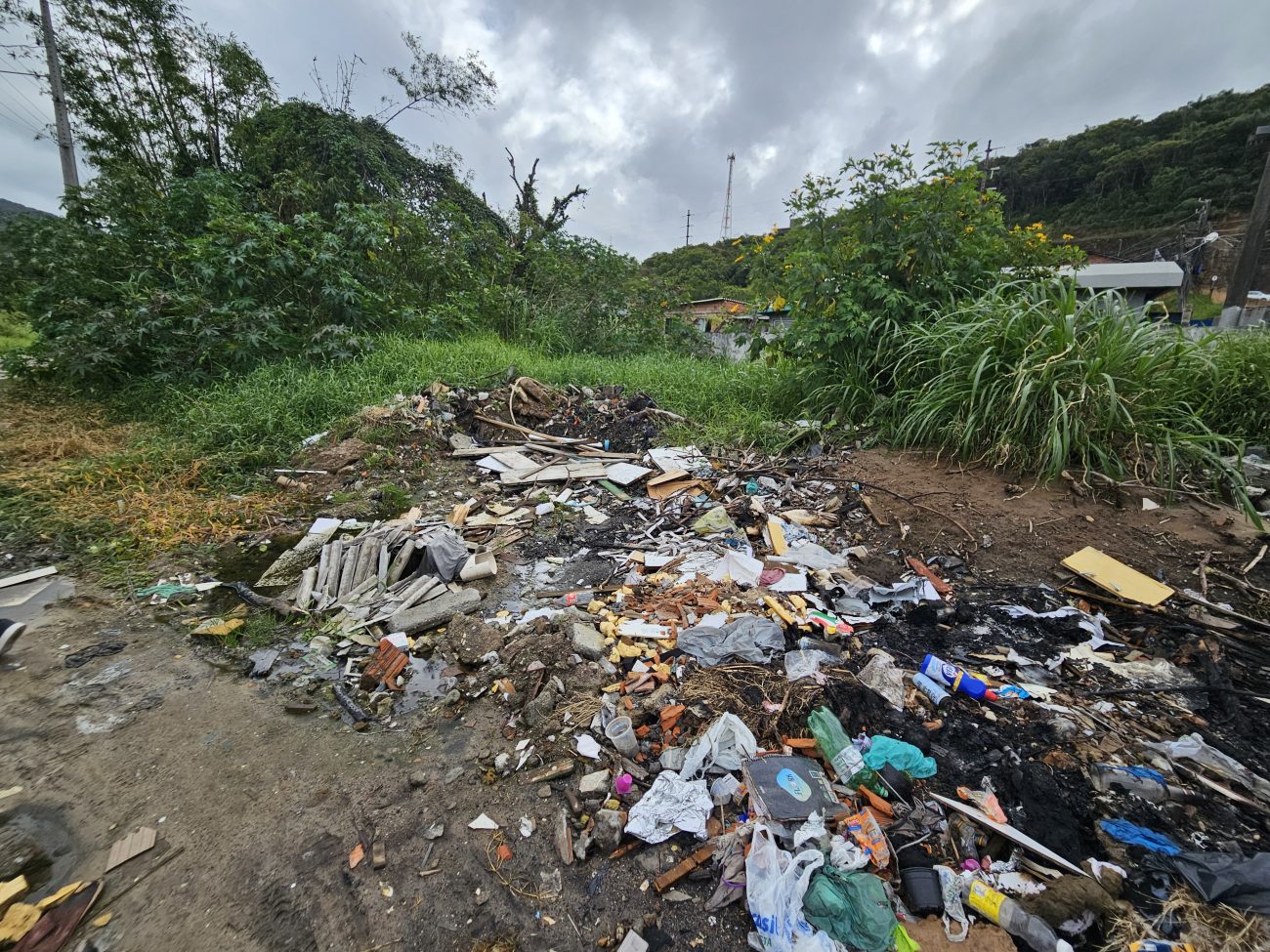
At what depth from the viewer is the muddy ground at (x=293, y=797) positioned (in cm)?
150

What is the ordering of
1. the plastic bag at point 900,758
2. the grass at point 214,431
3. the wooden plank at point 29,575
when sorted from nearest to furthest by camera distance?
the plastic bag at point 900,758 < the wooden plank at point 29,575 < the grass at point 214,431

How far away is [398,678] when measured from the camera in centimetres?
255

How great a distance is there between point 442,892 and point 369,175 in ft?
45.8

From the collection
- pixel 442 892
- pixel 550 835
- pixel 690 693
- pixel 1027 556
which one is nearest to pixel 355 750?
pixel 442 892

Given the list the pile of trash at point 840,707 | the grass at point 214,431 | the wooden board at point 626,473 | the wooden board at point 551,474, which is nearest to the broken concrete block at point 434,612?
the pile of trash at point 840,707

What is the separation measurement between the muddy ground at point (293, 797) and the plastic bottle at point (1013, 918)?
658 millimetres

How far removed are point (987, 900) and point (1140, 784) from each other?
74cm

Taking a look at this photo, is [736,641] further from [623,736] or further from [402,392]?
[402,392]

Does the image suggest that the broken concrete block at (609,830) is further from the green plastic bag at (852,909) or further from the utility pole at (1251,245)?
the utility pole at (1251,245)

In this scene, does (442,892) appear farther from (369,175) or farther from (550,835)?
(369,175)

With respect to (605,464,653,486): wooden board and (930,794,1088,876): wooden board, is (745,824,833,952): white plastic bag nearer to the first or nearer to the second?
(930,794,1088,876): wooden board

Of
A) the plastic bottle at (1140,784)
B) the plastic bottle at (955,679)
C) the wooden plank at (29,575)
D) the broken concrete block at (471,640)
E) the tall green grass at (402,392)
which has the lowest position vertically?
the broken concrete block at (471,640)

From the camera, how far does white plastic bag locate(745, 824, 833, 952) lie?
1.39 meters

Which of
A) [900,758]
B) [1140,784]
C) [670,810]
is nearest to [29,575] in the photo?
[670,810]
